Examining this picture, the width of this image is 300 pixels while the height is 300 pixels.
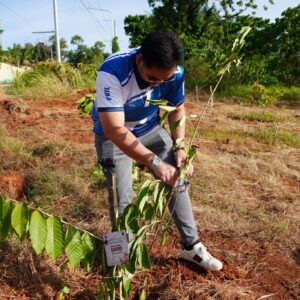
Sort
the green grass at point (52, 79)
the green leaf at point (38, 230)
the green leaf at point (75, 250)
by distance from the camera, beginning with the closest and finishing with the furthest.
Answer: the green leaf at point (38, 230) < the green leaf at point (75, 250) < the green grass at point (52, 79)

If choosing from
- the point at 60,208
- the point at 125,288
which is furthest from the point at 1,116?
the point at 125,288

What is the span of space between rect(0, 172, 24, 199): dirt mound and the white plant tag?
2.04 meters

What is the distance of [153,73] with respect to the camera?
1775mm

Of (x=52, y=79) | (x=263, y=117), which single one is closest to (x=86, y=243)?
(x=263, y=117)

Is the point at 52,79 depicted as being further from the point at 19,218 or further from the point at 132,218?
the point at 19,218

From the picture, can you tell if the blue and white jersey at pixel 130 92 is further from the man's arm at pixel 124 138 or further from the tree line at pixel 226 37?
the tree line at pixel 226 37

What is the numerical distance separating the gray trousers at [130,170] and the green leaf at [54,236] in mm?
568

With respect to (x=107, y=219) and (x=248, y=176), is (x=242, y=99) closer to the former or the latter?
(x=248, y=176)

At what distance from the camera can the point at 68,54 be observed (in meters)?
61.1

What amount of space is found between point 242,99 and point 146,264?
29.3ft

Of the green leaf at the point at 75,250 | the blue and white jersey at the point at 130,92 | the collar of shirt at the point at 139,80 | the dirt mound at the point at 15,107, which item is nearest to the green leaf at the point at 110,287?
the green leaf at the point at 75,250

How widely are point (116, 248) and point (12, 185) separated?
7.18 ft

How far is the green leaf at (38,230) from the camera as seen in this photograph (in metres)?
1.36

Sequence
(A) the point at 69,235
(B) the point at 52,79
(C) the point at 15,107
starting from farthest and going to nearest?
(B) the point at 52,79, (C) the point at 15,107, (A) the point at 69,235
